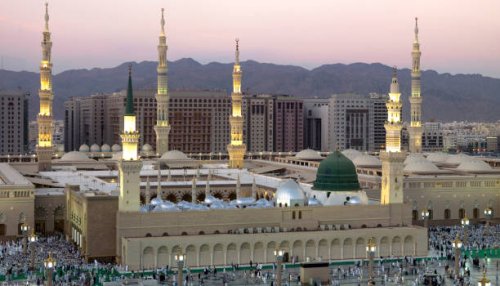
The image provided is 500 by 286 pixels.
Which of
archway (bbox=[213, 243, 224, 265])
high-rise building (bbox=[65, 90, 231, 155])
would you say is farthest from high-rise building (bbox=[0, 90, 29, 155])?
archway (bbox=[213, 243, 224, 265])

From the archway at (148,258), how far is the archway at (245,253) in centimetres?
425

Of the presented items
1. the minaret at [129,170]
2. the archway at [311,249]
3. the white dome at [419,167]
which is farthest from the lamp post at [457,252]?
the white dome at [419,167]

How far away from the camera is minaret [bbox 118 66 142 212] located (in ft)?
138

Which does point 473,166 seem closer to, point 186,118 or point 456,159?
point 456,159

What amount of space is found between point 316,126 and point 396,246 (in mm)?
94026

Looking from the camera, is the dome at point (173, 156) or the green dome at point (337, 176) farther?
the dome at point (173, 156)

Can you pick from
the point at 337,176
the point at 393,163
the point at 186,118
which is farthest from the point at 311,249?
the point at 186,118

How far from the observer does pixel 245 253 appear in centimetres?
4162

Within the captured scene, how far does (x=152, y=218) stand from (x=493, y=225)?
82.8ft

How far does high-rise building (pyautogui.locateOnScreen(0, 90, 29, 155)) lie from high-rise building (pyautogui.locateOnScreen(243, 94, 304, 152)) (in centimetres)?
3097

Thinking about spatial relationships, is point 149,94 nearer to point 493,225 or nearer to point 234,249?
point 493,225

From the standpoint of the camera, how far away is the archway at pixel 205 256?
40938 millimetres

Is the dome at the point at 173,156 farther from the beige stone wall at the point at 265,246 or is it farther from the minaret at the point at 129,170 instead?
the beige stone wall at the point at 265,246

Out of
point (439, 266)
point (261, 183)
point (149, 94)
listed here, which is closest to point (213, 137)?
point (149, 94)
